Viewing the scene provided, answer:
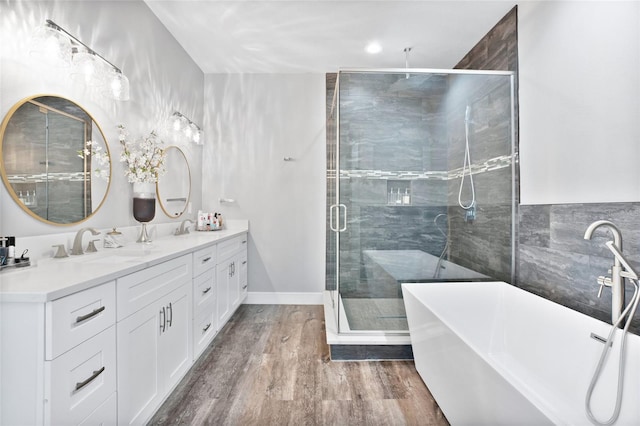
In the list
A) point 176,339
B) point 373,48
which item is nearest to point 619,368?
point 176,339

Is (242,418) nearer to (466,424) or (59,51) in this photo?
(466,424)

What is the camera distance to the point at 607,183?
1.63 meters

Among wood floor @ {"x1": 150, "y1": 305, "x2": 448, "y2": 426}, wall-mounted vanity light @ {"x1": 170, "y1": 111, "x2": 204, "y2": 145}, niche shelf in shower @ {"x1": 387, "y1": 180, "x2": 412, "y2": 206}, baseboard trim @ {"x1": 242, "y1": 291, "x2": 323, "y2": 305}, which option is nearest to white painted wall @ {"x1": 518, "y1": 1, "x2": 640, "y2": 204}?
niche shelf in shower @ {"x1": 387, "y1": 180, "x2": 412, "y2": 206}

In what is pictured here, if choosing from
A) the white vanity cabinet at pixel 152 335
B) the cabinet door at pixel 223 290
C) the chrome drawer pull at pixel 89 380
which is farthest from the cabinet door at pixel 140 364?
the cabinet door at pixel 223 290

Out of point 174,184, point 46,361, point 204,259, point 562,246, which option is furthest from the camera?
point 174,184

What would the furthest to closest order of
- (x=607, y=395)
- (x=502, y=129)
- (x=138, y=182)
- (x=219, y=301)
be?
(x=219, y=301), (x=502, y=129), (x=138, y=182), (x=607, y=395)

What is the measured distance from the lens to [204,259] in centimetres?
231

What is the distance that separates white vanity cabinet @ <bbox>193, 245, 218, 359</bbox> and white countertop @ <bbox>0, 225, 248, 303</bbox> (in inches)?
13.3

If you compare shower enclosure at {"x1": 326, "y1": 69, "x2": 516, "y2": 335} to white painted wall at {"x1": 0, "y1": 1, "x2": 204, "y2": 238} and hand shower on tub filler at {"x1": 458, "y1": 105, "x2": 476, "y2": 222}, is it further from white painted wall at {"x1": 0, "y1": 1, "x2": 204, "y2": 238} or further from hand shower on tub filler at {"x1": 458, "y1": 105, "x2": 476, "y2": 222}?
white painted wall at {"x1": 0, "y1": 1, "x2": 204, "y2": 238}

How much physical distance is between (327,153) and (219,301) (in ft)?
6.49

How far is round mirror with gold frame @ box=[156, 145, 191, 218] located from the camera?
280cm

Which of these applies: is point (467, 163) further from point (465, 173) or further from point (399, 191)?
point (399, 191)

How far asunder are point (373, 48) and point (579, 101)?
1797 millimetres

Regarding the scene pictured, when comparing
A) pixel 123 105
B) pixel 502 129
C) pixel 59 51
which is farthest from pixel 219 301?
pixel 502 129
